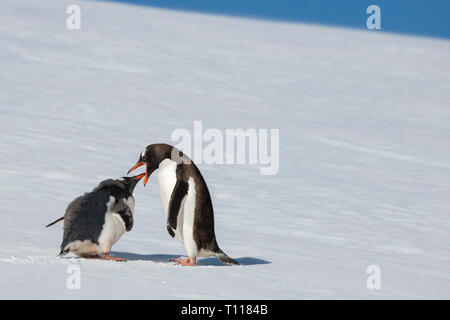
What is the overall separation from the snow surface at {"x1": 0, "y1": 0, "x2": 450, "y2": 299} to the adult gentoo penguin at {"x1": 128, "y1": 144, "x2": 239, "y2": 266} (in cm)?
14

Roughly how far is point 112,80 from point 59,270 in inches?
487

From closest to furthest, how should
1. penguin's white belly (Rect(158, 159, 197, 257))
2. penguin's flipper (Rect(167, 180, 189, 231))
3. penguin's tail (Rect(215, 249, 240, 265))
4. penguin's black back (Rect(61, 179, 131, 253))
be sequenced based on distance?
penguin's black back (Rect(61, 179, 131, 253)), penguin's flipper (Rect(167, 180, 189, 231)), penguin's white belly (Rect(158, 159, 197, 257)), penguin's tail (Rect(215, 249, 240, 265))

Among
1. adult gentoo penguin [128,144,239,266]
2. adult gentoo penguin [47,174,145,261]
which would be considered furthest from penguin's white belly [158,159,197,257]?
adult gentoo penguin [47,174,145,261]

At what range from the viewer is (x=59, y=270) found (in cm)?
429

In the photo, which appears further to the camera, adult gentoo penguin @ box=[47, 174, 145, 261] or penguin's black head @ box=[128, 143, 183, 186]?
penguin's black head @ box=[128, 143, 183, 186]

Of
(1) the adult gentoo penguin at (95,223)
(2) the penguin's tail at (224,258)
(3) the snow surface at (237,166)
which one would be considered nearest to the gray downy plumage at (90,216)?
(1) the adult gentoo penguin at (95,223)

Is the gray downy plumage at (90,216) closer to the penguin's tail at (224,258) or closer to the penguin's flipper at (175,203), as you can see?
the penguin's flipper at (175,203)

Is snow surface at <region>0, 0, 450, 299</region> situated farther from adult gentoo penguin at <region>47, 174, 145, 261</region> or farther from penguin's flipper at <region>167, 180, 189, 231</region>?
penguin's flipper at <region>167, 180, 189, 231</region>

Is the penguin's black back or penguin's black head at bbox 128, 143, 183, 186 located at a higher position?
penguin's black head at bbox 128, 143, 183, 186

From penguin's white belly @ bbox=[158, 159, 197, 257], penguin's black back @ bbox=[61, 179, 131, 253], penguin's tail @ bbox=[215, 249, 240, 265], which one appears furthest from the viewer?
penguin's tail @ bbox=[215, 249, 240, 265]

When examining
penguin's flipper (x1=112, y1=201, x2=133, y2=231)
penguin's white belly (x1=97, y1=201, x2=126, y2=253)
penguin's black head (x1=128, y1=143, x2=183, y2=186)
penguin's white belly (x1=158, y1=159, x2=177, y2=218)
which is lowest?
penguin's white belly (x1=97, y1=201, x2=126, y2=253)

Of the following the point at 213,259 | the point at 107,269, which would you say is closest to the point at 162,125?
the point at 213,259

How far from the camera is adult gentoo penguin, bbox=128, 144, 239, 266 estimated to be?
4781 mm

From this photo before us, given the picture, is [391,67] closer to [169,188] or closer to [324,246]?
[324,246]
